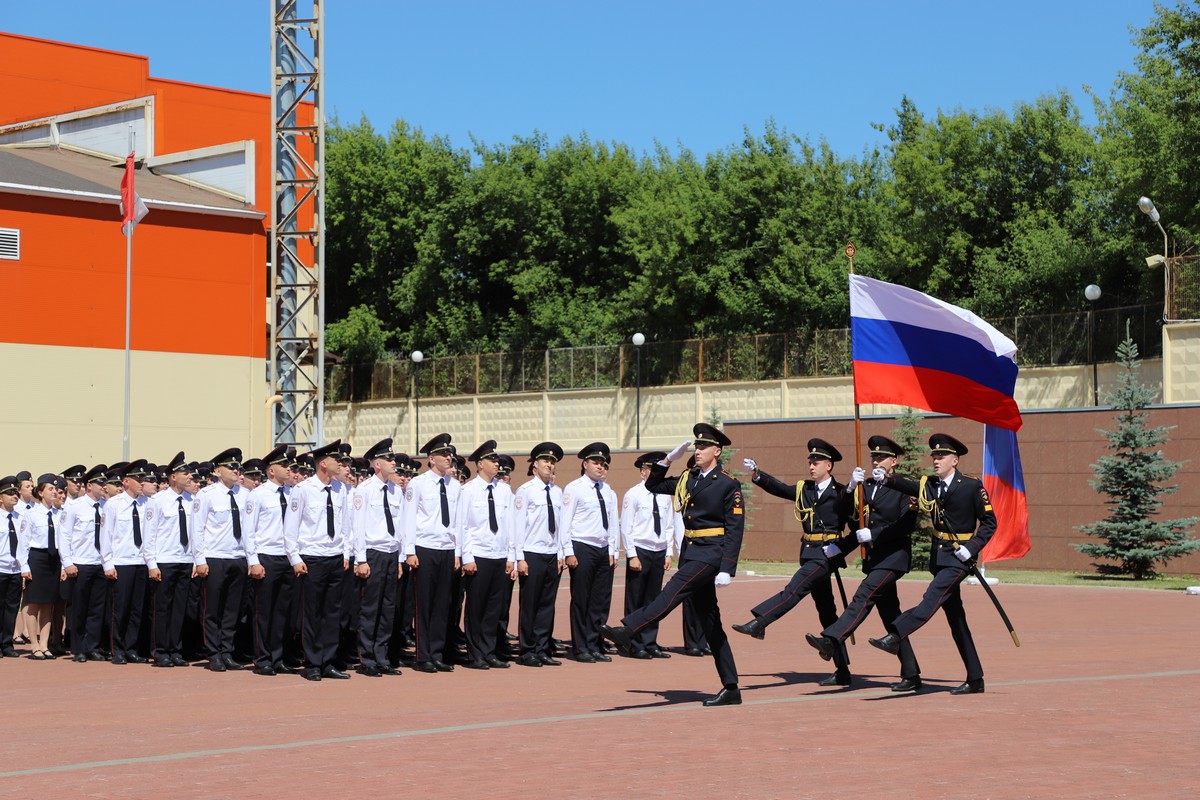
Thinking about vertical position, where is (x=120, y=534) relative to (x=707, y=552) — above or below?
below

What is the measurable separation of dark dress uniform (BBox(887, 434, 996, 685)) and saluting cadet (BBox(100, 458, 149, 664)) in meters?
8.37

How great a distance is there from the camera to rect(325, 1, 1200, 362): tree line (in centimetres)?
4222

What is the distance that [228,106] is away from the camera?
53906 mm

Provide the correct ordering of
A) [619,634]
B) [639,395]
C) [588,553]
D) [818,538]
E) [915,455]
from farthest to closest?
[639,395] < [915,455] < [588,553] < [818,538] < [619,634]

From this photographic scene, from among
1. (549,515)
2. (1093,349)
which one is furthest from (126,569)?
(1093,349)

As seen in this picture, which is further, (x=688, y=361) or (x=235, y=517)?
(x=688, y=361)

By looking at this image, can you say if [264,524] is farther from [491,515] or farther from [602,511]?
[602,511]

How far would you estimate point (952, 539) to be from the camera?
12320mm

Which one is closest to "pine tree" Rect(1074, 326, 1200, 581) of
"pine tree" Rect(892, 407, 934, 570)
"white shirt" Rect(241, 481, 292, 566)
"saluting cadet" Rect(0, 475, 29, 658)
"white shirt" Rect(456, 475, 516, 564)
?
"pine tree" Rect(892, 407, 934, 570)

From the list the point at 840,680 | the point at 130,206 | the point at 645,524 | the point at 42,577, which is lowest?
the point at 840,680

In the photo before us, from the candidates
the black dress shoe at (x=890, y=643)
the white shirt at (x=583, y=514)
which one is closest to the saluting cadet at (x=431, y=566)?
the white shirt at (x=583, y=514)

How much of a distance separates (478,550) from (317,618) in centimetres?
172

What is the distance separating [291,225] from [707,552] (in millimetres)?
20191

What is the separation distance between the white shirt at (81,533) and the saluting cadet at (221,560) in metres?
1.96
